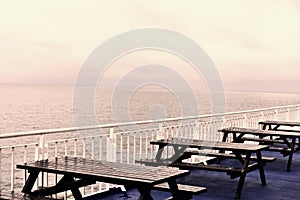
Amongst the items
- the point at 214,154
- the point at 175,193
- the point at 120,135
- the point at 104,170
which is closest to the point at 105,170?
the point at 104,170

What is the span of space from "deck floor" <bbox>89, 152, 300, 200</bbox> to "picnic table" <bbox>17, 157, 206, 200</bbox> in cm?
112

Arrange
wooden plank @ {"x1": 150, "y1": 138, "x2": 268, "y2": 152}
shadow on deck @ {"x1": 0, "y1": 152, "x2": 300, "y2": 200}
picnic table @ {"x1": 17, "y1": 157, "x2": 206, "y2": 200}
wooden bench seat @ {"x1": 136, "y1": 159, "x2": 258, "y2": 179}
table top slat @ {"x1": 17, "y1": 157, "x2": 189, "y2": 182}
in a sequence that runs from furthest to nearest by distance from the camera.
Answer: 1. wooden plank @ {"x1": 150, "y1": 138, "x2": 268, "y2": 152}
2. wooden bench seat @ {"x1": 136, "y1": 159, "x2": 258, "y2": 179}
3. shadow on deck @ {"x1": 0, "y1": 152, "x2": 300, "y2": 200}
4. table top slat @ {"x1": 17, "y1": 157, "x2": 189, "y2": 182}
5. picnic table @ {"x1": 17, "y1": 157, "x2": 206, "y2": 200}

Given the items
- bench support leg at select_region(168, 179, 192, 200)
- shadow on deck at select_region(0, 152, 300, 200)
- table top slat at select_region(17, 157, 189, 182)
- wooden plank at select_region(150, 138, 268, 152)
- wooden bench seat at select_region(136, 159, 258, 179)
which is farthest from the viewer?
wooden plank at select_region(150, 138, 268, 152)

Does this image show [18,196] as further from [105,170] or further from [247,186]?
[247,186]

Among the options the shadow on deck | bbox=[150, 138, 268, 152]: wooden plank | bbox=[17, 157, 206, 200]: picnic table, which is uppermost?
bbox=[150, 138, 268, 152]: wooden plank

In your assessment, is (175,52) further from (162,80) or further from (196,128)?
(196,128)

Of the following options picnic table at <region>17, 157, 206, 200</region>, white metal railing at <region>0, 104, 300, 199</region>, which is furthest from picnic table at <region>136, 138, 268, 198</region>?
picnic table at <region>17, 157, 206, 200</region>

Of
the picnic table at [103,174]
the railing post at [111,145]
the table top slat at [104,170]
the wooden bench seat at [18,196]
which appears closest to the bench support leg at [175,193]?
the picnic table at [103,174]

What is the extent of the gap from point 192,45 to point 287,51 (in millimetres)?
15745

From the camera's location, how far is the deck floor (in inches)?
255

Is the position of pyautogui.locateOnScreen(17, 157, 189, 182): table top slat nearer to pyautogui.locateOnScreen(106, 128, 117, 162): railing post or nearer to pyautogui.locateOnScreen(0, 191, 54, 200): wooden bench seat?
pyautogui.locateOnScreen(0, 191, 54, 200): wooden bench seat

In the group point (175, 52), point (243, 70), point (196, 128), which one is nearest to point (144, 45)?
point (175, 52)

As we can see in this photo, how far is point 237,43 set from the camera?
22.5 meters

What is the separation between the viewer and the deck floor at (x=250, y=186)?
648cm
